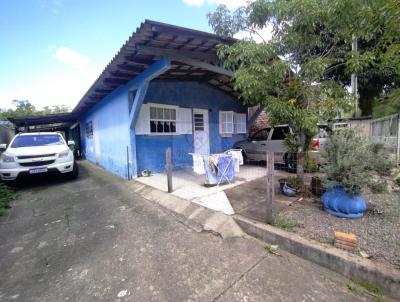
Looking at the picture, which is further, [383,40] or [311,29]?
[311,29]

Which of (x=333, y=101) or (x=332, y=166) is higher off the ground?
(x=333, y=101)

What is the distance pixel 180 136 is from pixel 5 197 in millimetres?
5206

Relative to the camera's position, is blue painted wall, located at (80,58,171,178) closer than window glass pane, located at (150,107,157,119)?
Yes

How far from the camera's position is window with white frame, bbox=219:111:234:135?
9.09 m

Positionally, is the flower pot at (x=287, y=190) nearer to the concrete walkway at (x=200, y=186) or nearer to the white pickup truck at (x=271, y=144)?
the concrete walkway at (x=200, y=186)

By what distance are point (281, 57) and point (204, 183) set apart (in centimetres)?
341

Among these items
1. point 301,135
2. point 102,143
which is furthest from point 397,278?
point 102,143

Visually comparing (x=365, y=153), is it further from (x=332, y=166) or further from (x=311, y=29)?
(x=311, y=29)

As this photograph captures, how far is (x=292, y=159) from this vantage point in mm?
5652

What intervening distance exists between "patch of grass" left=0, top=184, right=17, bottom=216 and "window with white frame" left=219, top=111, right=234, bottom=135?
725cm

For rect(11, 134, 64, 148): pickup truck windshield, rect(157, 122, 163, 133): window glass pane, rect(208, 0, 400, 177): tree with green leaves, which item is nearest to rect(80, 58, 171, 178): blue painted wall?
rect(157, 122, 163, 133): window glass pane

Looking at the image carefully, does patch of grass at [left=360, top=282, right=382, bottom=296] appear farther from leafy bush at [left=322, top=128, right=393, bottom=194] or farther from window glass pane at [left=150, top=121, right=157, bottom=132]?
window glass pane at [left=150, top=121, right=157, bottom=132]

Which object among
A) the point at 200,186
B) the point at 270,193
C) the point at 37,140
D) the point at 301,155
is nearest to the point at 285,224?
the point at 270,193

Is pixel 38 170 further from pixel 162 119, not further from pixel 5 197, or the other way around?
pixel 162 119
